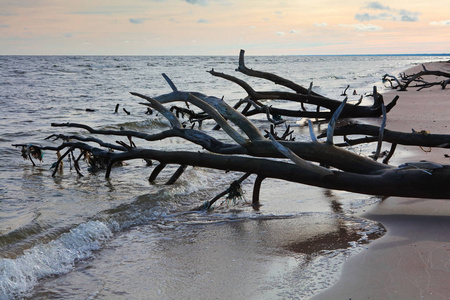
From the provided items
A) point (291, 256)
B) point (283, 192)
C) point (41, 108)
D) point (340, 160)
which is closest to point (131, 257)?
point (291, 256)

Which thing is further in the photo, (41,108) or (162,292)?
(41,108)

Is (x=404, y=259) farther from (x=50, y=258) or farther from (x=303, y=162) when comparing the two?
(x=50, y=258)

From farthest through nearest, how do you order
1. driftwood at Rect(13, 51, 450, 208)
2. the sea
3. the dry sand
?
driftwood at Rect(13, 51, 450, 208), the sea, the dry sand

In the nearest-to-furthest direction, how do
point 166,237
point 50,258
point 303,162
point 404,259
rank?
point 404,259
point 50,258
point 303,162
point 166,237

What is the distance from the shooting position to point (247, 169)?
4.20 meters

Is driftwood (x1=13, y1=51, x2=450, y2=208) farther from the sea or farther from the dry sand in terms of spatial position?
the sea

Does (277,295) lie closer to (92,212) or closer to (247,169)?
(247,169)

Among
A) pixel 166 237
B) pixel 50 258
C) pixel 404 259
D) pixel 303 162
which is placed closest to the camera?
pixel 404 259

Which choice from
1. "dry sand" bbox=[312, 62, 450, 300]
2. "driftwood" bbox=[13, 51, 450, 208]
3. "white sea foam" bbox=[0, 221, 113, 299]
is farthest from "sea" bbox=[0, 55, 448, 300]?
"driftwood" bbox=[13, 51, 450, 208]

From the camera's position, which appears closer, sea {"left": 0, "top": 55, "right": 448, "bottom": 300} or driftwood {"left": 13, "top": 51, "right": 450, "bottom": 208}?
sea {"left": 0, "top": 55, "right": 448, "bottom": 300}

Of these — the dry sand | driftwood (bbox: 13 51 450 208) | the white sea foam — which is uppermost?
driftwood (bbox: 13 51 450 208)

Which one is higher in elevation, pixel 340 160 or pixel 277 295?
pixel 340 160

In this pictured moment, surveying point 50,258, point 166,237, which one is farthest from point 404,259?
point 50,258

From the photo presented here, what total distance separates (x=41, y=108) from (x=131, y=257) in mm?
14429
